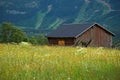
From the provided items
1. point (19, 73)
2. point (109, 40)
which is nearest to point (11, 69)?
point (19, 73)

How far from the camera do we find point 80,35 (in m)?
64.0

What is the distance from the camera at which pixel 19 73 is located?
321 inches

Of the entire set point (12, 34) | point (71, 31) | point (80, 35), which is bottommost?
point (80, 35)

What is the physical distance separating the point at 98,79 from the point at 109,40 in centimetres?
6404

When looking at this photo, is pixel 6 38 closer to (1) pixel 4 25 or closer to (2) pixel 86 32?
(1) pixel 4 25

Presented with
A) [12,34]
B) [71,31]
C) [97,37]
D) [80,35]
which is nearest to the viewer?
[80,35]

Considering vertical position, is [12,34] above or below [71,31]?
above

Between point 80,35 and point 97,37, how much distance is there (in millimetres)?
Result: 6144

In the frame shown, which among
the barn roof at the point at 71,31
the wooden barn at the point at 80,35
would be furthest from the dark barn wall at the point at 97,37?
the barn roof at the point at 71,31

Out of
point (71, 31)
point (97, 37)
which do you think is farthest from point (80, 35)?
point (97, 37)

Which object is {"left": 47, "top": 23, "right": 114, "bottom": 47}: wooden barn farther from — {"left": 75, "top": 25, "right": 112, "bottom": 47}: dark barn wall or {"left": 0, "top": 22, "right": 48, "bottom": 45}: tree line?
{"left": 0, "top": 22, "right": 48, "bottom": 45}: tree line

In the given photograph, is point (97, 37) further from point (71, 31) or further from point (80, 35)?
point (71, 31)

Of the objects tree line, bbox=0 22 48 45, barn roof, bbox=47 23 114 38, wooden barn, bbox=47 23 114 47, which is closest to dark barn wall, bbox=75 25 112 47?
wooden barn, bbox=47 23 114 47

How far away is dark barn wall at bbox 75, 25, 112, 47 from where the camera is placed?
216ft
